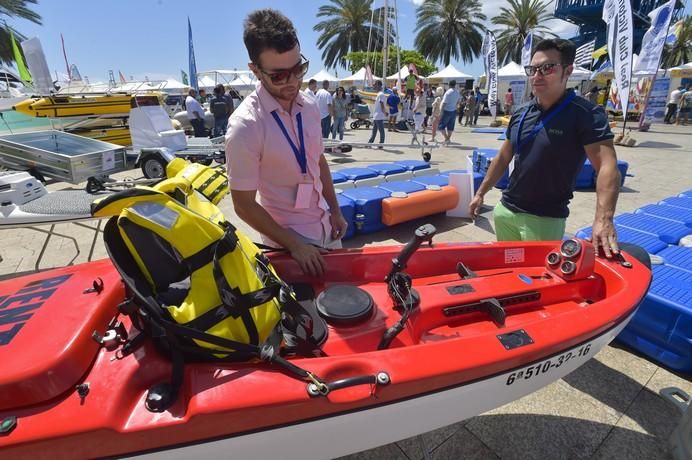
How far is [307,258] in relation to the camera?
171cm

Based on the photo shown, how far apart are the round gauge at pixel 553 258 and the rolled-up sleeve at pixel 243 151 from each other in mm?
1671

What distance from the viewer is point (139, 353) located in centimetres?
116

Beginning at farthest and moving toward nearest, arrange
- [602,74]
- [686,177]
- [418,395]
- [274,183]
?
[602,74]
[686,177]
[274,183]
[418,395]

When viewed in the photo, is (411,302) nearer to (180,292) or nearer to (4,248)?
(180,292)

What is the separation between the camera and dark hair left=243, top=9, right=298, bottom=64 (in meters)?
1.39

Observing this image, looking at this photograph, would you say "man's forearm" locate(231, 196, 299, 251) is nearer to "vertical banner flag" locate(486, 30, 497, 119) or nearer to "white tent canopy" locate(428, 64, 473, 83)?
"vertical banner flag" locate(486, 30, 497, 119)

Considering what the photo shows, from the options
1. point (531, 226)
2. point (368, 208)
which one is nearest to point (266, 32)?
point (531, 226)

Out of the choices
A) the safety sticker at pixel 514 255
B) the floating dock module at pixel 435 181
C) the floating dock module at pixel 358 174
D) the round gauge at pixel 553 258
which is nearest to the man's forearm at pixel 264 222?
the safety sticker at pixel 514 255

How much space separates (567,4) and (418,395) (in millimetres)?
36382

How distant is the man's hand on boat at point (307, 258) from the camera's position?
1.71 metres

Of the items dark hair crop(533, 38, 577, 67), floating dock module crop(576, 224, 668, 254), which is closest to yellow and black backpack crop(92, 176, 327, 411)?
dark hair crop(533, 38, 577, 67)

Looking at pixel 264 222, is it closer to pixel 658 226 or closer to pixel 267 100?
pixel 267 100

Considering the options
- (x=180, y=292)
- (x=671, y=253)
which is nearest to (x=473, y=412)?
(x=180, y=292)

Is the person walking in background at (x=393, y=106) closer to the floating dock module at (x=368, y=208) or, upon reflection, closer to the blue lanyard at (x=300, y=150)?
the floating dock module at (x=368, y=208)
